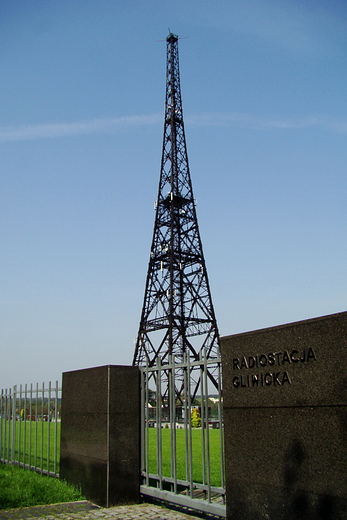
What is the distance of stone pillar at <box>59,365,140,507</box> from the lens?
27.0ft

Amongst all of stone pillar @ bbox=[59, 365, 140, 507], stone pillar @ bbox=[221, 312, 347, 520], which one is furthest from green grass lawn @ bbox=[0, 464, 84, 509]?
stone pillar @ bbox=[221, 312, 347, 520]

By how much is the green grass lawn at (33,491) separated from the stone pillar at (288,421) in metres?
3.98

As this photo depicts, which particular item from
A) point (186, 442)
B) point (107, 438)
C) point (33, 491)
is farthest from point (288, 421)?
point (33, 491)

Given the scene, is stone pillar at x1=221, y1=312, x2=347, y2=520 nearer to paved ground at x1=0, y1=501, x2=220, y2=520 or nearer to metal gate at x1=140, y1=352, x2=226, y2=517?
metal gate at x1=140, y1=352, x2=226, y2=517

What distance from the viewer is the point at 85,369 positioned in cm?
947

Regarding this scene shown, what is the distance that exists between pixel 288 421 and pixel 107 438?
13.9 ft

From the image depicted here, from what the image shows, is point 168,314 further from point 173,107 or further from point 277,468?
point 277,468

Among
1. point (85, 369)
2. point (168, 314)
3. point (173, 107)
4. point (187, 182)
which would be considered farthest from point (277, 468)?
point (173, 107)

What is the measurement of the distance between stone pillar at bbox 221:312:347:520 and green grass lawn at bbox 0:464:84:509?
3979 mm

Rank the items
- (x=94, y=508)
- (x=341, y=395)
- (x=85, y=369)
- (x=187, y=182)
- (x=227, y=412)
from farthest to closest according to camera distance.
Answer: (x=187, y=182) < (x=85, y=369) < (x=94, y=508) < (x=227, y=412) < (x=341, y=395)

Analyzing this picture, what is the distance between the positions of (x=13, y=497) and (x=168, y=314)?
2168 centimetres

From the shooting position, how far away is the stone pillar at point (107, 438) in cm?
823

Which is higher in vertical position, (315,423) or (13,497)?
(315,423)

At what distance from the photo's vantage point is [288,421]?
5285 millimetres
